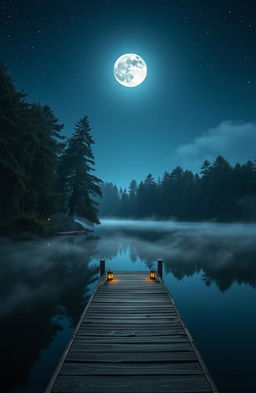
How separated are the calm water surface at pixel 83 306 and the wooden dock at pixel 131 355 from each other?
1.42m

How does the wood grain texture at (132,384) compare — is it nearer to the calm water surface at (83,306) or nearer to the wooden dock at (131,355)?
the wooden dock at (131,355)

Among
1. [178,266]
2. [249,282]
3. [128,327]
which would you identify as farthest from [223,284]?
→ [128,327]

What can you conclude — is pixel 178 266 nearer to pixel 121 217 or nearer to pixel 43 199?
pixel 43 199

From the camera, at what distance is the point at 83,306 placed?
9781 mm

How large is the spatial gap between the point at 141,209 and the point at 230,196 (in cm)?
4251

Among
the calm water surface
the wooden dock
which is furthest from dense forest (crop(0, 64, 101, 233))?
the wooden dock

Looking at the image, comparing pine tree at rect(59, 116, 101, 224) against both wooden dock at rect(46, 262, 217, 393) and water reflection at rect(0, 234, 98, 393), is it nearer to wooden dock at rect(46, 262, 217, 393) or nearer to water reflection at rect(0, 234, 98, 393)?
water reflection at rect(0, 234, 98, 393)

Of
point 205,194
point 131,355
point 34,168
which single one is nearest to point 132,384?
point 131,355

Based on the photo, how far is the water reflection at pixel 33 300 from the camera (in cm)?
582

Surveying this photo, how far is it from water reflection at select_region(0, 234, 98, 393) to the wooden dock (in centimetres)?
A: 177

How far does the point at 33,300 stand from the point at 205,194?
74088 millimetres

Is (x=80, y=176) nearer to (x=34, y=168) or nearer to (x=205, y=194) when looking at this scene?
(x=34, y=168)

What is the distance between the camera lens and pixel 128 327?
5.93 m

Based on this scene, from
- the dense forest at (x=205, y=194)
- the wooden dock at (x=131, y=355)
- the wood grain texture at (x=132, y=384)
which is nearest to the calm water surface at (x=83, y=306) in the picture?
the wooden dock at (x=131, y=355)
